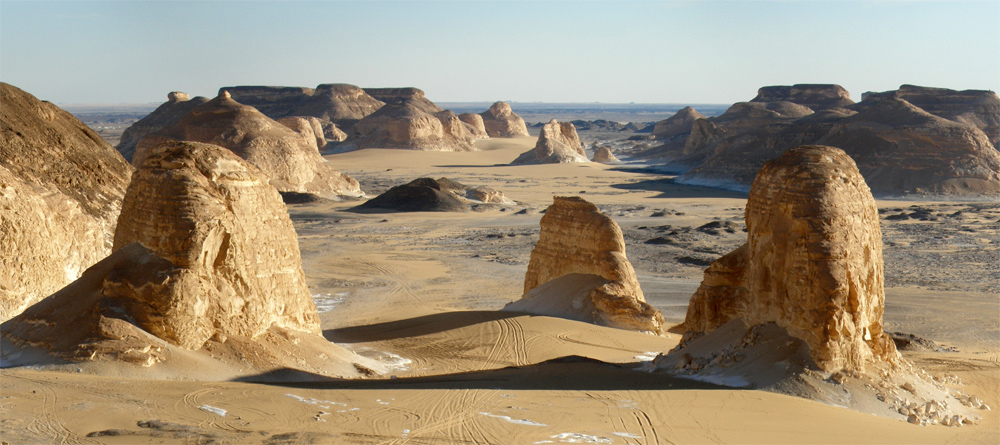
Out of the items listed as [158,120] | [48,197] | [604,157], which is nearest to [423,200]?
[48,197]

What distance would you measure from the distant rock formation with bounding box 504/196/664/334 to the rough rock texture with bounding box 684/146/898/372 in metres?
5.19

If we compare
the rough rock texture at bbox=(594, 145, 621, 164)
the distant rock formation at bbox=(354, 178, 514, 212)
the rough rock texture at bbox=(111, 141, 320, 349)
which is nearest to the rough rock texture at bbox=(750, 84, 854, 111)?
the rough rock texture at bbox=(594, 145, 621, 164)

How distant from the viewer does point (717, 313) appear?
1256cm

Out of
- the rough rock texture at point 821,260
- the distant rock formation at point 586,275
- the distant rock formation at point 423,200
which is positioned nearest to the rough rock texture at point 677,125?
the distant rock formation at point 423,200

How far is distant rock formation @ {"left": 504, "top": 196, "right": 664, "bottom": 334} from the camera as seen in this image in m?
15.9

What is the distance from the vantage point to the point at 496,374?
1156 centimetres

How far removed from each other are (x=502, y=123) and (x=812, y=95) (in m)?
34.1

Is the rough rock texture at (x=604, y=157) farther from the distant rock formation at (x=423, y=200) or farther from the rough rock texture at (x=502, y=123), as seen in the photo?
the distant rock formation at (x=423, y=200)

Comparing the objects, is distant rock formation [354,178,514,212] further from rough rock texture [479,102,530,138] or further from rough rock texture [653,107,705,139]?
rough rock texture [653,107,705,139]

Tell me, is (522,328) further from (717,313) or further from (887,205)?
(887,205)

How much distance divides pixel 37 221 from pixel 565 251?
9781 millimetres

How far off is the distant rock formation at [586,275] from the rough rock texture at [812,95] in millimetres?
70575

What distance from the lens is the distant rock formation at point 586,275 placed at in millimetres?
15859

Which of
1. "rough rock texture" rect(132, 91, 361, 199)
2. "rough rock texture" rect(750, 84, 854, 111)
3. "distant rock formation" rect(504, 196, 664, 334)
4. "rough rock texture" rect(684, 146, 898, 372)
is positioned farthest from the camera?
"rough rock texture" rect(750, 84, 854, 111)
